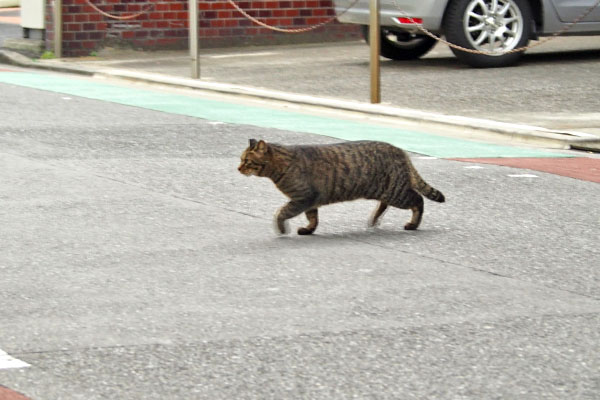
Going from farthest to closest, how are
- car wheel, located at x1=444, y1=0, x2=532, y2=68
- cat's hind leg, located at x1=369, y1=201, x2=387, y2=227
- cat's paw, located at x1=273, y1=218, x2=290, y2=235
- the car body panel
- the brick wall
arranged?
1. the brick wall
2. the car body panel
3. car wheel, located at x1=444, y1=0, x2=532, y2=68
4. cat's hind leg, located at x1=369, y1=201, x2=387, y2=227
5. cat's paw, located at x1=273, y1=218, x2=290, y2=235

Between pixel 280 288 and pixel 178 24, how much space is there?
598 inches

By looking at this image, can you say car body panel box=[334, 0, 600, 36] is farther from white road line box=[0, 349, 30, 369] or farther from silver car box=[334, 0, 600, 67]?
white road line box=[0, 349, 30, 369]

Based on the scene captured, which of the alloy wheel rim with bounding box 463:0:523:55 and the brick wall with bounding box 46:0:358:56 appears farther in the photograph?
the brick wall with bounding box 46:0:358:56

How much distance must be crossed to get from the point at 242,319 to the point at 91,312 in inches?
26.7

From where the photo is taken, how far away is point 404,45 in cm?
1848

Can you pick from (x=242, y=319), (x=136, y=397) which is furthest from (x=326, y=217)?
(x=136, y=397)

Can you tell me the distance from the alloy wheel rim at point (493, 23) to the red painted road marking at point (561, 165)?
222 inches

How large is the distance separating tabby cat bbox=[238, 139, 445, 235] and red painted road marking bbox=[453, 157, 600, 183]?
2.33 metres

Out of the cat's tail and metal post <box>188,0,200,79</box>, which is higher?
metal post <box>188,0,200,79</box>

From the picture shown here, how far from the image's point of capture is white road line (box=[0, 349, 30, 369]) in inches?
204

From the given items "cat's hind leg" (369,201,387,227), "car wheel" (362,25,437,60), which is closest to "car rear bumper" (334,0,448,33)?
"car wheel" (362,25,437,60)

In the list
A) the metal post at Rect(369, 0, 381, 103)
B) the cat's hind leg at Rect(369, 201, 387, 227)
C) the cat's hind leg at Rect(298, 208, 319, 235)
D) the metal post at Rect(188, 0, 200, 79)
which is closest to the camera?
the cat's hind leg at Rect(298, 208, 319, 235)

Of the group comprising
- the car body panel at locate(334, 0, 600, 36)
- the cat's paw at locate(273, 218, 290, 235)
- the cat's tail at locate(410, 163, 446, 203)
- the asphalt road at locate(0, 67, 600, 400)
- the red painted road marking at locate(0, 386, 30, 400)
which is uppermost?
the car body panel at locate(334, 0, 600, 36)

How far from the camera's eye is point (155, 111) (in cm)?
1412
